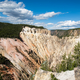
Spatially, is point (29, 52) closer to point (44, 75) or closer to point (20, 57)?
point (20, 57)

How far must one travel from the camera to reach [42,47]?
124 ft

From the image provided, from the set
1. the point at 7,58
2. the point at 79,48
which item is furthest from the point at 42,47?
the point at 79,48

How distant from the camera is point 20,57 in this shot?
31438 mm

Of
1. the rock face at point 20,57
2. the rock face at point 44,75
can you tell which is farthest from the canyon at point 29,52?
the rock face at point 44,75

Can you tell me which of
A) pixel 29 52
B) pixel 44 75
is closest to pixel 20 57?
pixel 29 52

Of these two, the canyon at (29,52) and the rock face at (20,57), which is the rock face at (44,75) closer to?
the canyon at (29,52)

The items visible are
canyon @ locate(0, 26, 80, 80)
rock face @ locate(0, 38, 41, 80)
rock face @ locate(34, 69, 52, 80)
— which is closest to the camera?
rock face @ locate(34, 69, 52, 80)

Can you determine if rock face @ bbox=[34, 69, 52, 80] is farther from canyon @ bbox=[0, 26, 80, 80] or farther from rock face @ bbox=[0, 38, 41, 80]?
rock face @ bbox=[0, 38, 41, 80]

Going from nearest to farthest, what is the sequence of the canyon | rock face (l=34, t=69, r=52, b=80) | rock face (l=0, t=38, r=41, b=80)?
rock face (l=34, t=69, r=52, b=80) → the canyon → rock face (l=0, t=38, r=41, b=80)

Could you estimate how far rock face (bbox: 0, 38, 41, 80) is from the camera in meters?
29.0

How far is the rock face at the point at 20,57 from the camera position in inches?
1142

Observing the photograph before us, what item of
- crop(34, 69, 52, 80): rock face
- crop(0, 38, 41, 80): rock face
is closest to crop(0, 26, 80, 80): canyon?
crop(0, 38, 41, 80): rock face

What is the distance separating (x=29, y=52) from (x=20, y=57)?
20.1 feet

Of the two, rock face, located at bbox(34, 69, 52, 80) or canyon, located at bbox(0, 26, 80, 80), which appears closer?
rock face, located at bbox(34, 69, 52, 80)
